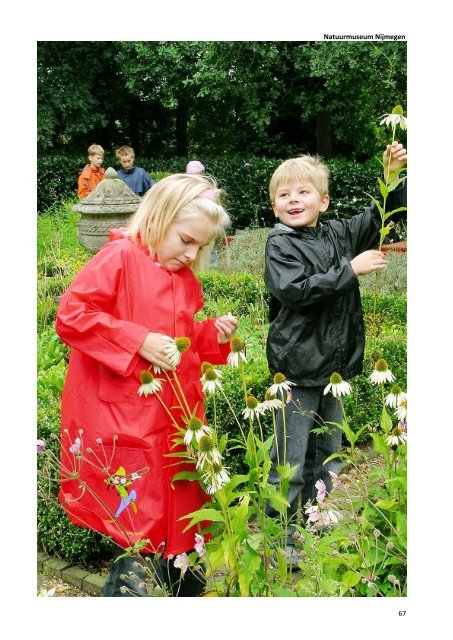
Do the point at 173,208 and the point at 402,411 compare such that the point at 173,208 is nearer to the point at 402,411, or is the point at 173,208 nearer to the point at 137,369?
the point at 137,369

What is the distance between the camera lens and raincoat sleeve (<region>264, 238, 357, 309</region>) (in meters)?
2.47

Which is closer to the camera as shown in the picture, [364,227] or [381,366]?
[381,366]

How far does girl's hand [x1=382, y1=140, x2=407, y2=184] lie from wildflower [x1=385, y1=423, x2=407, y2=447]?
92 centimetres

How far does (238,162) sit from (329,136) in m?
1.26

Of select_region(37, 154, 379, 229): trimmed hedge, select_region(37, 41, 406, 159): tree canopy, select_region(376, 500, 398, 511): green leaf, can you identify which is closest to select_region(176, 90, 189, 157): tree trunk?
select_region(37, 41, 406, 159): tree canopy

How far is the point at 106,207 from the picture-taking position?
6484 mm

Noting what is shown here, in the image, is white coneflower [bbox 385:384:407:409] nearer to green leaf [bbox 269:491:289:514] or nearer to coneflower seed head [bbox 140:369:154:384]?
green leaf [bbox 269:491:289:514]

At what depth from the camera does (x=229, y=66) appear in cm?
356

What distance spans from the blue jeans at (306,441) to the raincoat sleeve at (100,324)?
79 centimetres

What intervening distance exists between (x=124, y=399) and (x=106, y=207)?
4.61m

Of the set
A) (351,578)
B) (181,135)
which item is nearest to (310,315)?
Result: (351,578)

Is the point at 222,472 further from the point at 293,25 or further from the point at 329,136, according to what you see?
the point at 329,136

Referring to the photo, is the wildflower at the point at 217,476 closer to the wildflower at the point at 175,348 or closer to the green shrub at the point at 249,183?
the wildflower at the point at 175,348

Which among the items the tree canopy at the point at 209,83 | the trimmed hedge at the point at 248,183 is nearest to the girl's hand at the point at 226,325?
the tree canopy at the point at 209,83
